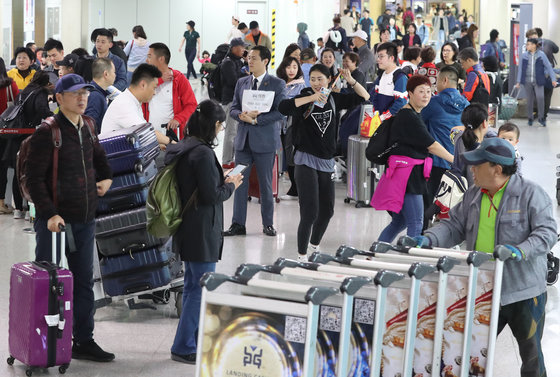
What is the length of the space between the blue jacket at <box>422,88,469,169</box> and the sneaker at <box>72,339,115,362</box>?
3750mm

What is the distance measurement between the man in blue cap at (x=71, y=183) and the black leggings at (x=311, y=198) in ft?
8.13

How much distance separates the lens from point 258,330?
349 cm

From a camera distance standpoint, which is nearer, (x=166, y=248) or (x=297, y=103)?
(x=166, y=248)

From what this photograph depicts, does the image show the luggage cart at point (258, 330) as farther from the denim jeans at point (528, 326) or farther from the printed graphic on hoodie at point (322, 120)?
the printed graphic on hoodie at point (322, 120)

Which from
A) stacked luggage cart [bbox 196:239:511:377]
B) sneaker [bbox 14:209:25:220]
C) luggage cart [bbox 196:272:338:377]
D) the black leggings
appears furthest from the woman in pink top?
sneaker [bbox 14:209:25:220]

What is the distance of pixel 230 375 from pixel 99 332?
2.76 meters

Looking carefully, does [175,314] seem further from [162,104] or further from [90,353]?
[162,104]

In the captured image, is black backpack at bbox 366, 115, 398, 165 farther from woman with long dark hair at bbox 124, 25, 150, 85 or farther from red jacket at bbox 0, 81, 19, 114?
woman with long dark hair at bbox 124, 25, 150, 85

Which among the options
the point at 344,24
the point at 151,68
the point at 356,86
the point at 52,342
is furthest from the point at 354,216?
the point at 344,24

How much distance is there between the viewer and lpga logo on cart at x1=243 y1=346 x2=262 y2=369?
11.5 feet

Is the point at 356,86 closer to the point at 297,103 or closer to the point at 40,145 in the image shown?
the point at 297,103

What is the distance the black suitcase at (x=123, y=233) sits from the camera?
20.4ft

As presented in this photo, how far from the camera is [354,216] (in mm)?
10273

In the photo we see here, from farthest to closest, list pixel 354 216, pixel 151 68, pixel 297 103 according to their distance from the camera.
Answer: pixel 354 216 < pixel 297 103 < pixel 151 68
